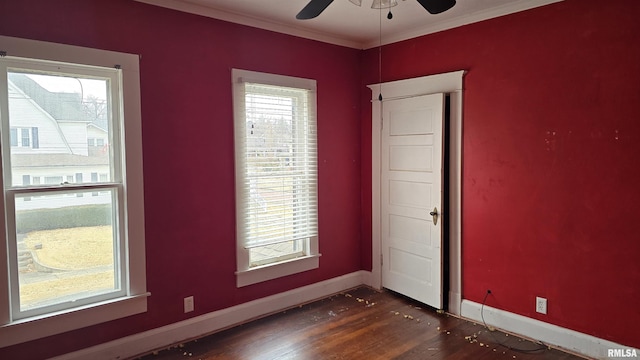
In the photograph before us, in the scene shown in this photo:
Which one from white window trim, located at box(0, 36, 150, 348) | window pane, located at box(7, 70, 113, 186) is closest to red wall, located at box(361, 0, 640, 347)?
white window trim, located at box(0, 36, 150, 348)

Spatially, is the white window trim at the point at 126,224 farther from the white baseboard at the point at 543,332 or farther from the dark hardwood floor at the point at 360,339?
the white baseboard at the point at 543,332

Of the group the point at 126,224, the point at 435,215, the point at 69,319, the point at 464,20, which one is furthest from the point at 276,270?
the point at 464,20

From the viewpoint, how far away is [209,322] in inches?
134

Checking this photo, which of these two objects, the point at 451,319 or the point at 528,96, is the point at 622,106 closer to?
the point at 528,96

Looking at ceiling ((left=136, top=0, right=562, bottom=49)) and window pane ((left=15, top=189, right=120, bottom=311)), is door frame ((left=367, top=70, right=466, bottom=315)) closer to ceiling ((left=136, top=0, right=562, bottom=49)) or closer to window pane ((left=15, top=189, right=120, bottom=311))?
ceiling ((left=136, top=0, right=562, bottom=49))

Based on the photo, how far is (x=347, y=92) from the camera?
4367 mm

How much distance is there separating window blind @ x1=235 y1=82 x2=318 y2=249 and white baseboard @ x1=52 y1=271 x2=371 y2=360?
1.75ft

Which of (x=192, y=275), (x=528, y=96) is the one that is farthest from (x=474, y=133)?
(x=192, y=275)

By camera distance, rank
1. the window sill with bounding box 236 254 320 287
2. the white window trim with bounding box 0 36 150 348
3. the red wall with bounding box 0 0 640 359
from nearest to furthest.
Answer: the white window trim with bounding box 0 36 150 348
the red wall with bounding box 0 0 640 359
the window sill with bounding box 236 254 320 287

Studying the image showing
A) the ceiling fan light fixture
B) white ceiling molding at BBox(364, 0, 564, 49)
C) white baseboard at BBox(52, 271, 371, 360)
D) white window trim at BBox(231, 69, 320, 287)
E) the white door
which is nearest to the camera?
the ceiling fan light fixture

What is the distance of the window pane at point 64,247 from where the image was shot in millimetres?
2635

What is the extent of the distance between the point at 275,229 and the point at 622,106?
108 inches

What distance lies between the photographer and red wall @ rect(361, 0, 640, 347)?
2785 mm

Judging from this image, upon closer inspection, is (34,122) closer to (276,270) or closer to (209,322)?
(209,322)
